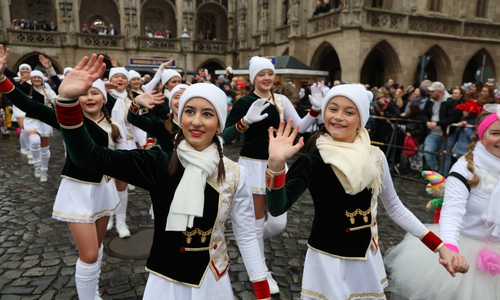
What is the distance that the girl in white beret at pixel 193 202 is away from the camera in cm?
204

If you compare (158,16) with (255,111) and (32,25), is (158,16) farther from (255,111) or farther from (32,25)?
(255,111)

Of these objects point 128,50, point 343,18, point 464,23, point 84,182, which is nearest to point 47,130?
point 84,182

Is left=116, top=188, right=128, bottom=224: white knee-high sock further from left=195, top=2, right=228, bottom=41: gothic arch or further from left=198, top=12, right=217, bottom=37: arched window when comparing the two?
left=198, top=12, right=217, bottom=37: arched window

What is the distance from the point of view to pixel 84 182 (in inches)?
134

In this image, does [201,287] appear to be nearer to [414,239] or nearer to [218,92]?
[218,92]

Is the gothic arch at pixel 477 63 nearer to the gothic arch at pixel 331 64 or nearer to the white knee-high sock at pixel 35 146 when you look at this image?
the gothic arch at pixel 331 64

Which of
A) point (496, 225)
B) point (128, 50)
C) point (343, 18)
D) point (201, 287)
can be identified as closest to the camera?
point (201, 287)

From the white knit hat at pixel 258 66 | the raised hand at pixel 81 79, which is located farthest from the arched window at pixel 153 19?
the raised hand at pixel 81 79

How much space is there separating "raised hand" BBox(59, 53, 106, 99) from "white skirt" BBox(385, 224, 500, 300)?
2626 millimetres

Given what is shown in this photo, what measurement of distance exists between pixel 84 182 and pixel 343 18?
18032mm

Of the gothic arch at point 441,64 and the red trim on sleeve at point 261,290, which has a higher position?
the gothic arch at point 441,64

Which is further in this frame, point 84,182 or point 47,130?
point 47,130

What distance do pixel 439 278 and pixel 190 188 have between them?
201 centimetres

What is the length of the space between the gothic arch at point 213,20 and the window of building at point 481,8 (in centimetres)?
2309
